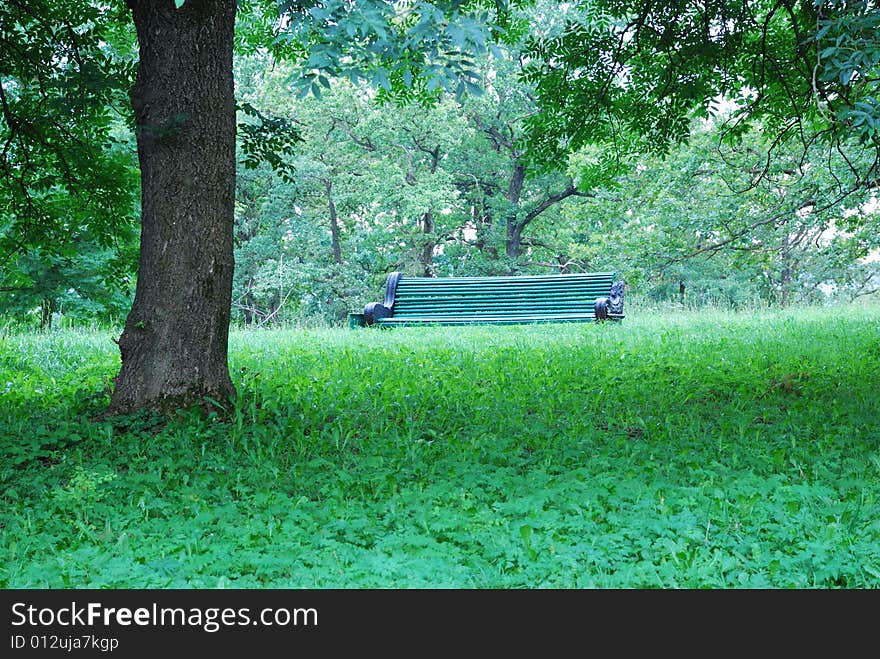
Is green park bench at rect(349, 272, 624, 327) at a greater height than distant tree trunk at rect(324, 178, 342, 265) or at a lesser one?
lesser

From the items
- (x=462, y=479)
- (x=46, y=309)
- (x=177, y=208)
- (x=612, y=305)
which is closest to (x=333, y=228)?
(x=46, y=309)

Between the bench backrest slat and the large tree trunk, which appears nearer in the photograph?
the large tree trunk

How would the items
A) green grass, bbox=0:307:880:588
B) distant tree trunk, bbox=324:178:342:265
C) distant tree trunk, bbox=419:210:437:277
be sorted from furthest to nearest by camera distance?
distant tree trunk, bbox=419:210:437:277, distant tree trunk, bbox=324:178:342:265, green grass, bbox=0:307:880:588

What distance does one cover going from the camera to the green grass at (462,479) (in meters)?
2.97

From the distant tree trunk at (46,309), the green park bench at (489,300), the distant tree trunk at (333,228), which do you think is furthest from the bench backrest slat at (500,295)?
the distant tree trunk at (333,228)

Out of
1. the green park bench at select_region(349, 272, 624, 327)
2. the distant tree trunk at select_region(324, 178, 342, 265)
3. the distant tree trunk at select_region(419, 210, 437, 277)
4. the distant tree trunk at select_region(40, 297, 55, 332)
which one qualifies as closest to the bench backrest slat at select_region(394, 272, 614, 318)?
the green park bench at select_region(349, 272, 624, 327)

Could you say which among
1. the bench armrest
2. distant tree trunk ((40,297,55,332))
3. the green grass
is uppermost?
the bench armrest

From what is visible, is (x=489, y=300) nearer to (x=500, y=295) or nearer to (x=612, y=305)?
(x=500, y=295)

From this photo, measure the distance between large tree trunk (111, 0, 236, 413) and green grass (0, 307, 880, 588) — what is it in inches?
14.0

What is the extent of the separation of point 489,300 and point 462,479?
11601 mm

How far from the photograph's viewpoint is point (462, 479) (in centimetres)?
413

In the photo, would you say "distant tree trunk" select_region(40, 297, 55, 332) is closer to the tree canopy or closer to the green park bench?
the tree canopy

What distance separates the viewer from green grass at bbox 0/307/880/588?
2.97 m

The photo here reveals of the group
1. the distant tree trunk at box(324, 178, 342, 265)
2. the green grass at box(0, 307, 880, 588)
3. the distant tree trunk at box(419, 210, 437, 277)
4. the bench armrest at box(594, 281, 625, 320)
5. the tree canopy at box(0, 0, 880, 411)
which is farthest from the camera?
the distant tree trunk at box(419, 210, 437, 277)
